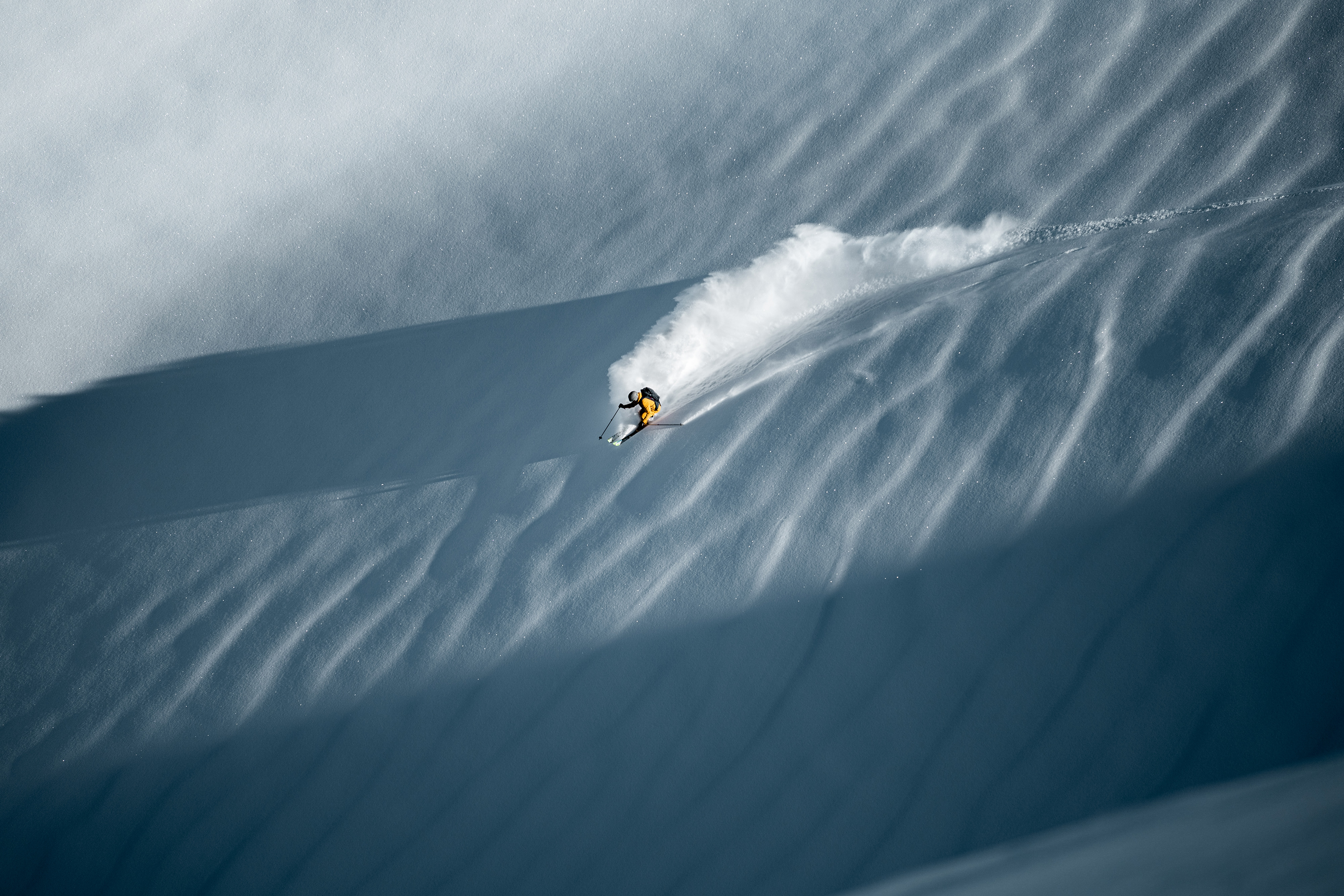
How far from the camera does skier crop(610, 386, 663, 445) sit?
2.83 meters

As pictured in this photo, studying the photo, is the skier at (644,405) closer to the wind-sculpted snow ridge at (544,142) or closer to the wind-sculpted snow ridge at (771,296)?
the wind-sculpted snow ridge at (771,296)

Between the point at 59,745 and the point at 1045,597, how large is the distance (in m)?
3.61

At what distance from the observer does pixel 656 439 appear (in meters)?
3.08

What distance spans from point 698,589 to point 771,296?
120 centimetres

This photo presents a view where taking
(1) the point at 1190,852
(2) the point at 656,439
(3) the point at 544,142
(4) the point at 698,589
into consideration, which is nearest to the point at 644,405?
(2) the point at 656,439

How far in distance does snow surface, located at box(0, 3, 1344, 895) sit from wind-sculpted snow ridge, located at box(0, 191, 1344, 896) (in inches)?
0.6

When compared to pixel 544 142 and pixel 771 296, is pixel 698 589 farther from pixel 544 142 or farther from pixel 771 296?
pixel 544 142

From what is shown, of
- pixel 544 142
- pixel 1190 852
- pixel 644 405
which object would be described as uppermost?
pixel 544 142

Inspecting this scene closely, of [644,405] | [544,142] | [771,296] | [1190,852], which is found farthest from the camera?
[544,142]

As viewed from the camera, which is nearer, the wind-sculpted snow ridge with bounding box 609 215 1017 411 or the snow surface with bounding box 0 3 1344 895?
the snow surface with bounding box 0 3 1344 895

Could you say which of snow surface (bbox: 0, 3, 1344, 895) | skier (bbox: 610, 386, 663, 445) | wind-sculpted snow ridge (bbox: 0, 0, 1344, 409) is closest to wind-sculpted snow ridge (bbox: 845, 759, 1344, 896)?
snow surface (bbox: 0, 3, 1344, 895)

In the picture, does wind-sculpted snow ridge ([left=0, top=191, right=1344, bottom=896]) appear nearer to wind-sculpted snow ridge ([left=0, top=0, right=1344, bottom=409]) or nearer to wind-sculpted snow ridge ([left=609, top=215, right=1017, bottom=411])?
wind-sculpted snow ridge ([left=609, top=215, right=1017, bottom=411])

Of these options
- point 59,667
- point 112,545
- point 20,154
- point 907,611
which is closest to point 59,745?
point 59,667

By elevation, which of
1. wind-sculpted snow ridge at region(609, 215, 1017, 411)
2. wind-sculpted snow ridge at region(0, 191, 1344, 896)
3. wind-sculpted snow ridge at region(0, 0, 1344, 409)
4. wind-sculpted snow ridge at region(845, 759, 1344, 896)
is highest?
wind-sculpted snow ridge at region(0, 0, 1344, 409)
